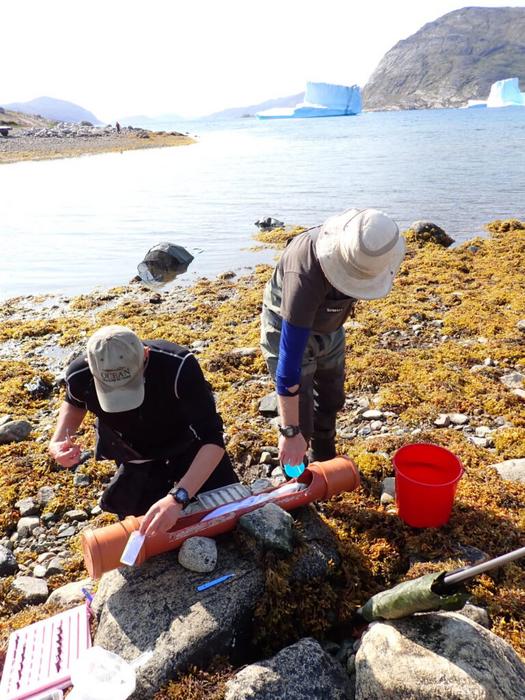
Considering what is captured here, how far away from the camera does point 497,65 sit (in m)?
182

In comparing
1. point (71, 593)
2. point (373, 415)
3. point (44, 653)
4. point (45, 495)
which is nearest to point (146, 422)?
point (71, 593)

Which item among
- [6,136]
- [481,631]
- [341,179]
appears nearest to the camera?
[481,631]

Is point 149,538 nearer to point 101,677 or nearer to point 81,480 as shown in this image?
point 101,677

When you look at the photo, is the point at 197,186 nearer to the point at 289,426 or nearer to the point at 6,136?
the point at 289,426

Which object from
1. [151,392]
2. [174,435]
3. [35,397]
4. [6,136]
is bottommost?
[35,397]

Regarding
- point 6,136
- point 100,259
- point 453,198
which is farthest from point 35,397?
point 6,136

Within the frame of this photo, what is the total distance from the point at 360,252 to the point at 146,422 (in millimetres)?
1725

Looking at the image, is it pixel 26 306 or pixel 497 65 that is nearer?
pixel 26 306

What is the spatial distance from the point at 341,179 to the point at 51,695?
25283 mm

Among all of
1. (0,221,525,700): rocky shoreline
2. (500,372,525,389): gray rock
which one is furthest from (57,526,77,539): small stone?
(500,372,525,389): gray rock

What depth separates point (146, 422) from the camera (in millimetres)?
3432

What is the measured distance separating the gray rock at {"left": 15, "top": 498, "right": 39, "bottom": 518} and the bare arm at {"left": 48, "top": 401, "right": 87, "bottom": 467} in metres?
1.38

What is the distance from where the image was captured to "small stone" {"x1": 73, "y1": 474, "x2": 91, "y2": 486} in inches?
189

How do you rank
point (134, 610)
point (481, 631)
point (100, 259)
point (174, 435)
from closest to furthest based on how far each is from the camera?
1. point (481, 631)
2. point (134, 610)
3. point (174, 435)
4. point (100, 259)
